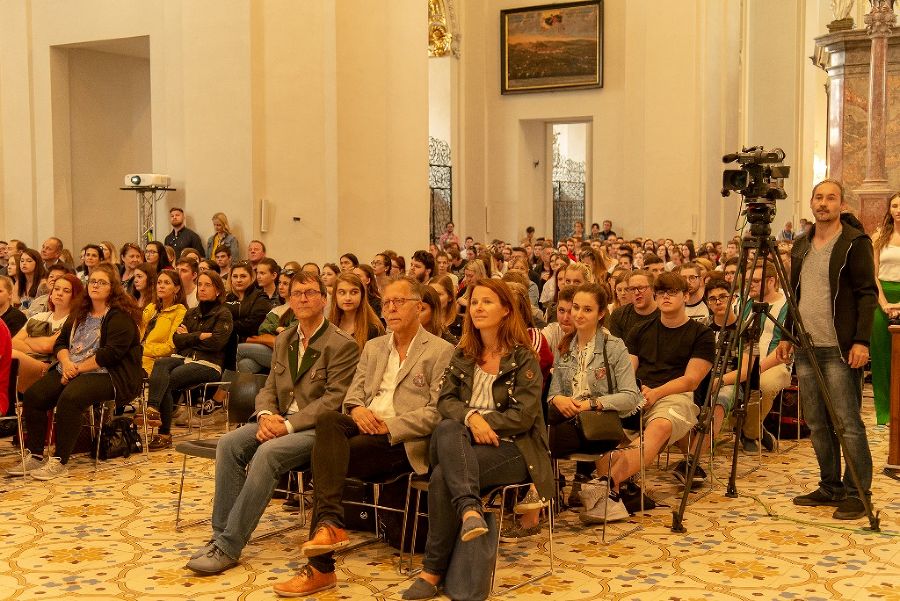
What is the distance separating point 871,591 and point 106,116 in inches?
583

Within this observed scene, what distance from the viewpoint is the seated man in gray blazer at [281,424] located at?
18.7 feet

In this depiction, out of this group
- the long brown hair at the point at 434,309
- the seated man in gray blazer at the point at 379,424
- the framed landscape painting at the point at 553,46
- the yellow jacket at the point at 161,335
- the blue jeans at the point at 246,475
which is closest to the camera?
the seated man in gray blazer at the point at 379,424

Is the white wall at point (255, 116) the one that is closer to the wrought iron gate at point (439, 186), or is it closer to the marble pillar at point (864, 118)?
the marble pillar at point (864, 118)

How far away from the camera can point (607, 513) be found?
645 cm

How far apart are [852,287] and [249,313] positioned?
545 centimetres

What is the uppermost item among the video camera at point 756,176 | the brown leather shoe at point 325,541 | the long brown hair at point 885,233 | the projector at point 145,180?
the projector at point 145,180

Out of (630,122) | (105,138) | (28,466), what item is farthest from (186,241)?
(630,122)

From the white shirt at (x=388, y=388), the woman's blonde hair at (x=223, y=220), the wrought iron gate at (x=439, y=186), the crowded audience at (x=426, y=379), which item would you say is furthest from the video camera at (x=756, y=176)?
the wrought iron gate at (x=439, y=186)

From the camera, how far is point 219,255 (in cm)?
1304

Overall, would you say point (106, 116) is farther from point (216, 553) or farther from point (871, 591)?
point (871, 591)

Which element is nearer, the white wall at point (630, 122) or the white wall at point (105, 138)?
the white wall at point (105, 138)

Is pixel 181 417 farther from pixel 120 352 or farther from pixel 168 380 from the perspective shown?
pixel 120 352

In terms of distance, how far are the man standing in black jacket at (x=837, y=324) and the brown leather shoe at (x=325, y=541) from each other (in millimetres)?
2901

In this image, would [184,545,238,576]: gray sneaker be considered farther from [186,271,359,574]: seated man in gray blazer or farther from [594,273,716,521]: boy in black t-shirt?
[594,273,716,521]: boy in black t-shirt
